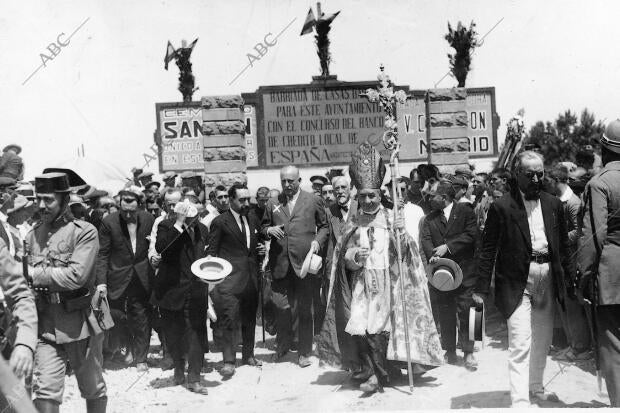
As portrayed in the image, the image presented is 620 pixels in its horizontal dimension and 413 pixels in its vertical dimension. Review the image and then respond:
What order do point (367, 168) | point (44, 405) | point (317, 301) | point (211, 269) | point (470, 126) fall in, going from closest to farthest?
point (44, 405) → point (367, 168) → point (211, 269) → point (317, 301) → point (470, 126)

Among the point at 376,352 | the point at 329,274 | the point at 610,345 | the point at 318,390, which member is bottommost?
the point at 318,390

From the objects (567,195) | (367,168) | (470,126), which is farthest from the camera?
(470,126)

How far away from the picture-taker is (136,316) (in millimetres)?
9219

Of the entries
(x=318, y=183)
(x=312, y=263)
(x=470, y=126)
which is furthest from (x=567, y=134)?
(x=312, y=263)

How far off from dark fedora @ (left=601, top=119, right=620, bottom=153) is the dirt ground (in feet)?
7.19

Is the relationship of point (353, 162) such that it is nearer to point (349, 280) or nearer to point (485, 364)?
point (349, 280)

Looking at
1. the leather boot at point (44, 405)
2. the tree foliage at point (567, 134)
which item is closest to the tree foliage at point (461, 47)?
the leather boot at point (44, 405)

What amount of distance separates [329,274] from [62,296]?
3711 millimetres

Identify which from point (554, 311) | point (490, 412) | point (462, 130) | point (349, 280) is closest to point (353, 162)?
point (349, 280)

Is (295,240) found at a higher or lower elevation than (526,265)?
higher

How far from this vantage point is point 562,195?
869cm

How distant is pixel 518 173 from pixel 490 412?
1995 millimetres

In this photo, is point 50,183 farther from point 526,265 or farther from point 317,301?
point 317,301

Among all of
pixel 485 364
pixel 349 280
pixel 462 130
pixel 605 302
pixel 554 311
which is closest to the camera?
pixel 605 302
